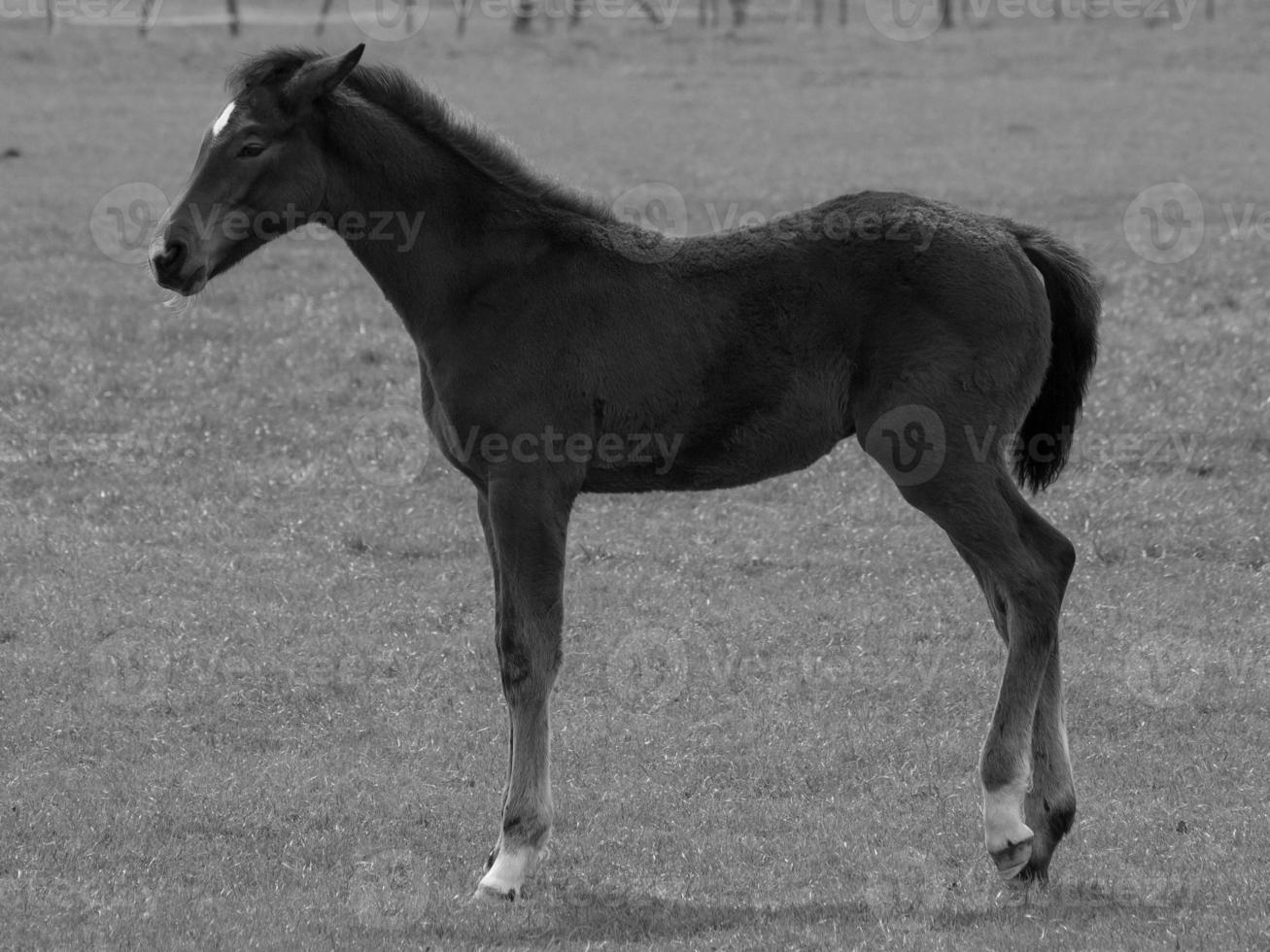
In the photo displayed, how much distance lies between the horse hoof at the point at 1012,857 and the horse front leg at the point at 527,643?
1.57 meters

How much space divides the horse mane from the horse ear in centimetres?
20

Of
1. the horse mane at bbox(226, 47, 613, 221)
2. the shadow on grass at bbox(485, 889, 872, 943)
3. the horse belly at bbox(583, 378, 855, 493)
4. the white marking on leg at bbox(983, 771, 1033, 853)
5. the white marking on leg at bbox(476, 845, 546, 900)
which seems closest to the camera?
the shadow on grass at bbox(485, 889, 872, 943)

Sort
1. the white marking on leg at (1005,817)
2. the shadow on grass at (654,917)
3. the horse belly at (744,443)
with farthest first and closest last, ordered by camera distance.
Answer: the horse belly at (744,443) → the white marking on leg at (1005,817) → the shadow on grass at (654,917)

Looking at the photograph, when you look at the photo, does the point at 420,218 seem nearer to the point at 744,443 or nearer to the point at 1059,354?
the point at 744,443

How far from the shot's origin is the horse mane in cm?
630

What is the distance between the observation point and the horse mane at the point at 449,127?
20.7ft

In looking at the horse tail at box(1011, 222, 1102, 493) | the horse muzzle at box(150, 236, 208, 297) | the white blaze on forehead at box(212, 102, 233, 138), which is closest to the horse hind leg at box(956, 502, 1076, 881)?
the horse tail at box(1011, 222, 1102, 493)

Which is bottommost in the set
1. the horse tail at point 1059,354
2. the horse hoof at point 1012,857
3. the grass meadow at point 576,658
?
the grass meadow at point 576,658

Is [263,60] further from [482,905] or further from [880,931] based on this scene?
[880,931]

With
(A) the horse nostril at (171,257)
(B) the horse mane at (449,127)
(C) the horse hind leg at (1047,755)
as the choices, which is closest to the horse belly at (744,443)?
(C) the horse hind leg at (1047,755)

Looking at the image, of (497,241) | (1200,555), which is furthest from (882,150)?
(497,241)

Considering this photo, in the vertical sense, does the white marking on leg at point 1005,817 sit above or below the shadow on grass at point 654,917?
above

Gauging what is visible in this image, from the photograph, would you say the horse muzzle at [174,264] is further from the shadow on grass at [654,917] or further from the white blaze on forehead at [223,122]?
the shadow on grass at [654,917]

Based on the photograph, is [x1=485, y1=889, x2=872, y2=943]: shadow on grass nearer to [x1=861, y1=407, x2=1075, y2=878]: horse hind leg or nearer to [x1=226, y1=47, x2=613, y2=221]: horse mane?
[x1=861, y1=407, x2=1075, y2=878]: horse hind leg
